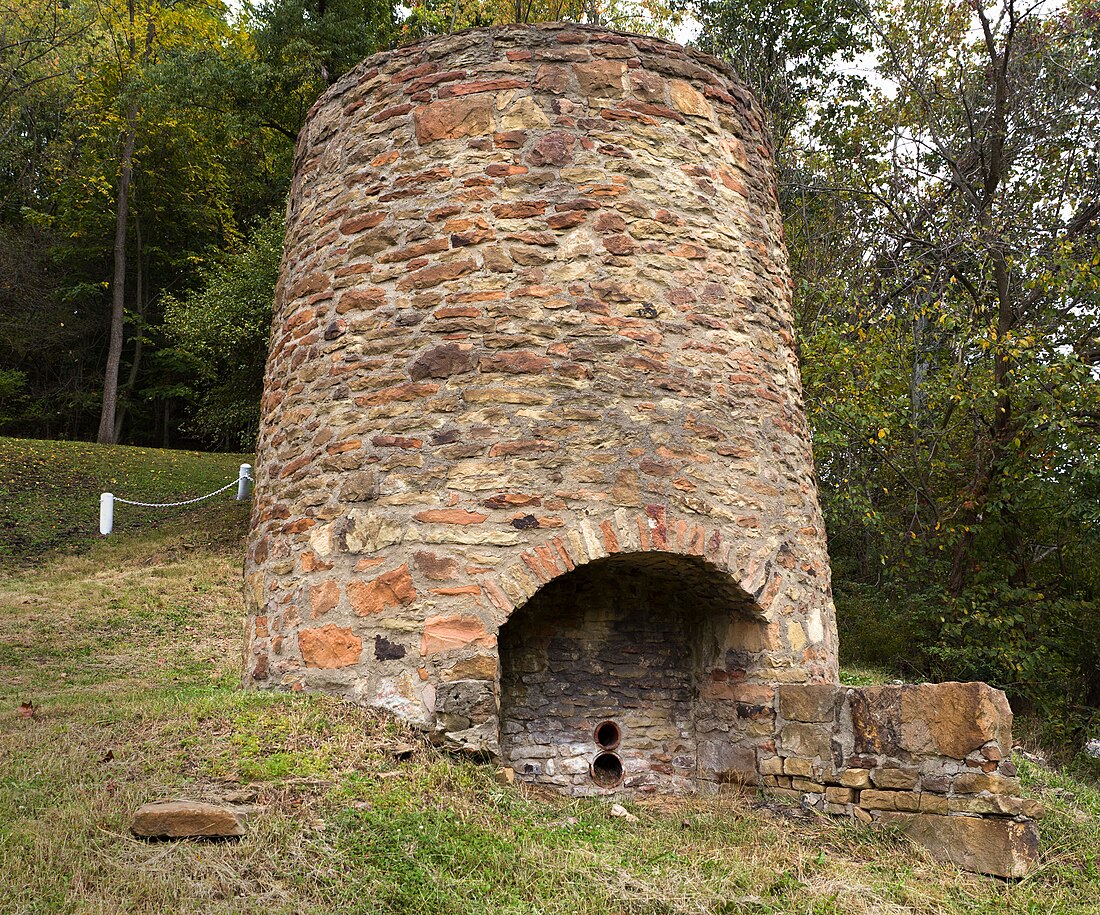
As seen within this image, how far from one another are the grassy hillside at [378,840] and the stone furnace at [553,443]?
0.43m

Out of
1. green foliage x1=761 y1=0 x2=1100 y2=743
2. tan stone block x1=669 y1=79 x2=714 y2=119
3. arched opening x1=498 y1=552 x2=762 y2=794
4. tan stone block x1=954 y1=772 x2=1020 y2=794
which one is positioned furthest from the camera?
green foliage x1=761 y1=0 x2=1100 y2=743

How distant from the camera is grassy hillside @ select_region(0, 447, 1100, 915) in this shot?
11.4 feet

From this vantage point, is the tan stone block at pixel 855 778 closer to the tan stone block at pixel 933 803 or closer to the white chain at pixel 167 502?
the tan stone block at pixel 933 803

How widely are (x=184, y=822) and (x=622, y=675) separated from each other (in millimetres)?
3072

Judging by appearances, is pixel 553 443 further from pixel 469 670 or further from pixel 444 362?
pixel 469 670

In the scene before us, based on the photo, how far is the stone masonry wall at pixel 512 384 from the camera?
17.2 feet

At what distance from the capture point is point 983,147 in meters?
11.9

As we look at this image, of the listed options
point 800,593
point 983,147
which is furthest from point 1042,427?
point 800,593

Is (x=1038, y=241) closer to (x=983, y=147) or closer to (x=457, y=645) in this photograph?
(x=983, y=147)

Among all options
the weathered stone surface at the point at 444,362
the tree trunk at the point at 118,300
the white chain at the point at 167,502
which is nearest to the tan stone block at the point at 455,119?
the weathered stone surface at the point at 444,362

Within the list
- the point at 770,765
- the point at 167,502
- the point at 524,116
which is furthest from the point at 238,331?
the point at 770,765

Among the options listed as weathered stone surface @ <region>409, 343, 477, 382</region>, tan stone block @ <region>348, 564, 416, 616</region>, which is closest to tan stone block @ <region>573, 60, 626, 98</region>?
weathered stone surface @ <region>409, 343, 477, 382</region>

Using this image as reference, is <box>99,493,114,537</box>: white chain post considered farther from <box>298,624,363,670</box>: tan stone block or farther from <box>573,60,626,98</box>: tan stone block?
<box>573,60,626,98</box>: tan stone block

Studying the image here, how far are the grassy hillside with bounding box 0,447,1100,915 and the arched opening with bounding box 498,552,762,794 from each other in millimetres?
475
